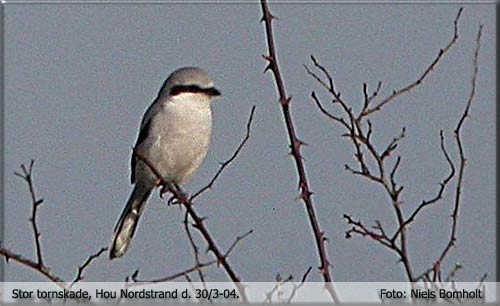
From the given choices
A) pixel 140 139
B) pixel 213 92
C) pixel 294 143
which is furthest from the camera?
pixel 140 139

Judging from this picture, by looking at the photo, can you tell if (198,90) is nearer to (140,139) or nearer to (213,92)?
(213,92)

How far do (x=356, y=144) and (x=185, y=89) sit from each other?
161 cm

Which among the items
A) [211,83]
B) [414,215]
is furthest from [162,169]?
[414,215]

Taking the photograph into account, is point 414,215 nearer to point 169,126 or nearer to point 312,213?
point 312,213

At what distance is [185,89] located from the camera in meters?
3.56

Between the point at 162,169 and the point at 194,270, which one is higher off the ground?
the point at 194,270

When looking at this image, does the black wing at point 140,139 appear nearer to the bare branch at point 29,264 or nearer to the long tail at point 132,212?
the long tail at point 132,212

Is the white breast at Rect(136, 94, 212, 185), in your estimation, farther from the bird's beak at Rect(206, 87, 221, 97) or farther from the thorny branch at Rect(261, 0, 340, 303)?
the thorny branch at Rect(261, 0, 340, 303)

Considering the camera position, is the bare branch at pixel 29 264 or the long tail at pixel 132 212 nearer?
the bare branch at pixel 29 264

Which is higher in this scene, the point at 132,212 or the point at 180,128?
the point at 180,128

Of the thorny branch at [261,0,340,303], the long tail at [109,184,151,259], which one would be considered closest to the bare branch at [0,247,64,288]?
the thorny branch at [261,0,340,303]

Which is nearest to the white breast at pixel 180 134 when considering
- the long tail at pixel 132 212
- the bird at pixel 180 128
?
the bird at pixel 180 128

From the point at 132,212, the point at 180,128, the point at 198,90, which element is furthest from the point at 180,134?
the point at 132,212

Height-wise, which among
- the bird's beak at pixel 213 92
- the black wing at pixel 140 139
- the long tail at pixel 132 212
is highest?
the bird's beak at pixel 213 92
